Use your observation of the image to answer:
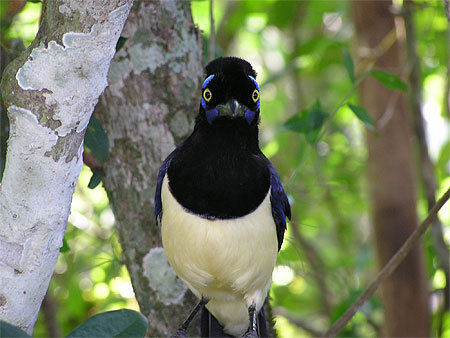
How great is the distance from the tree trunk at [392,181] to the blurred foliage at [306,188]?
139 millimetres

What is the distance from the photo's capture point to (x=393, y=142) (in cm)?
341

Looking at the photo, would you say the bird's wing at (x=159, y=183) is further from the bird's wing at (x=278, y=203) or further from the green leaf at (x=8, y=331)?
the green leaf at (x=8, y=331)

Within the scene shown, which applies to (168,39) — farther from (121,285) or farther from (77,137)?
(121,285)

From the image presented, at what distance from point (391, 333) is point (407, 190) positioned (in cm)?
75

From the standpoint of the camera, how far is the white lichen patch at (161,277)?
2.40m

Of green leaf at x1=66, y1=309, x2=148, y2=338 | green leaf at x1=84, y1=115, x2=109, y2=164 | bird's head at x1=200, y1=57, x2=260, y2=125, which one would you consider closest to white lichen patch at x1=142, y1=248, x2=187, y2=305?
green leaf at x1=84, y1=115, x2=109, y2=164

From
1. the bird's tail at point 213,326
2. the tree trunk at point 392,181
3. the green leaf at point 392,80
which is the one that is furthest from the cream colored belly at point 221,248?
the tree trunk at point 392,181

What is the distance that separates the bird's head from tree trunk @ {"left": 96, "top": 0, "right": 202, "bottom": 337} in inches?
19.5

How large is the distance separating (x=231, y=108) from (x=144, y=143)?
0.61 metres

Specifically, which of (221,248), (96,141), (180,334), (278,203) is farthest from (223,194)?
(180,334)

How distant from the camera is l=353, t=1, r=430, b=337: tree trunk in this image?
3223mm

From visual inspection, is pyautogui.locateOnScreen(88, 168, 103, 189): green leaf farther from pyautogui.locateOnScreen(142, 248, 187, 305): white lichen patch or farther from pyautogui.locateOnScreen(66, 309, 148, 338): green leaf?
pyautogui.locateOnScreen(66, 309, 148, 338): green leaf

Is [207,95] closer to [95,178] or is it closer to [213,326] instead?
[95,178]

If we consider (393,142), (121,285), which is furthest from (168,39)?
(121,285)
